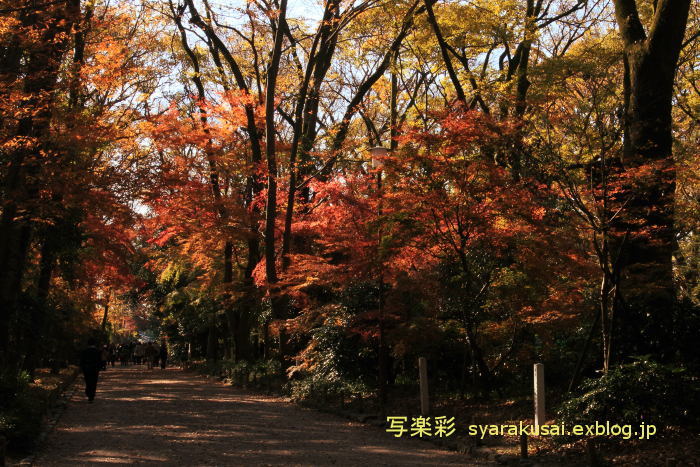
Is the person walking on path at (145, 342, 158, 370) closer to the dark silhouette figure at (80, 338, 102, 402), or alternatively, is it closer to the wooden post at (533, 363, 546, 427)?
the dark silhouette figure at (80, 338, 102, 402)

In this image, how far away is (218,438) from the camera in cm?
952

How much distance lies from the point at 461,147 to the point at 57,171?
7297 mm

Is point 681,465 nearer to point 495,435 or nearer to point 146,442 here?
point 495,435

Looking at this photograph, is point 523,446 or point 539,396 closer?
point 523,446

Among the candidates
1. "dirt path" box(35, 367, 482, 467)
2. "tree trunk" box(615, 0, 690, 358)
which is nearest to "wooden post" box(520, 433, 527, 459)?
"dirt path" box(35, 367, 482, 467)

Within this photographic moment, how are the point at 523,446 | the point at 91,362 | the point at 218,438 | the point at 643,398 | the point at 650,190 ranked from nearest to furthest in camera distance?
the point at 643,398 < the point at 523,446 < the point at 650,190 < the point at 218,438 < the point at 91,362

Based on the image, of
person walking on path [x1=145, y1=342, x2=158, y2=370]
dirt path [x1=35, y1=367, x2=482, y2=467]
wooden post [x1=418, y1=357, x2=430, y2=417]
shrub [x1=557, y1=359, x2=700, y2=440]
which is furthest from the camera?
person walking on path [x1=145, y1=342, x2=158, y2=370]

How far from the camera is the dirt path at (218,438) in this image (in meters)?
7.96

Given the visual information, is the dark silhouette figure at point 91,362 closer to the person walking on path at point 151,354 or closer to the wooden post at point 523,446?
the wooden post at point 523,446

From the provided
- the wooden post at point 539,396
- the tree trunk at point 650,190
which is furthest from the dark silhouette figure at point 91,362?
the tree trunk at point 650,190

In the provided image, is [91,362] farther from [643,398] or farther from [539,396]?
[643,398]

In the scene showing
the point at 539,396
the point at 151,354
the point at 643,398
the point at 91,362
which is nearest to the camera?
the point at 643,398

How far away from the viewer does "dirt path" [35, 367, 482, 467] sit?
7.96 meters

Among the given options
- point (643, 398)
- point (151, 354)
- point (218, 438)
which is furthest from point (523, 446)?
point (151, 354)
